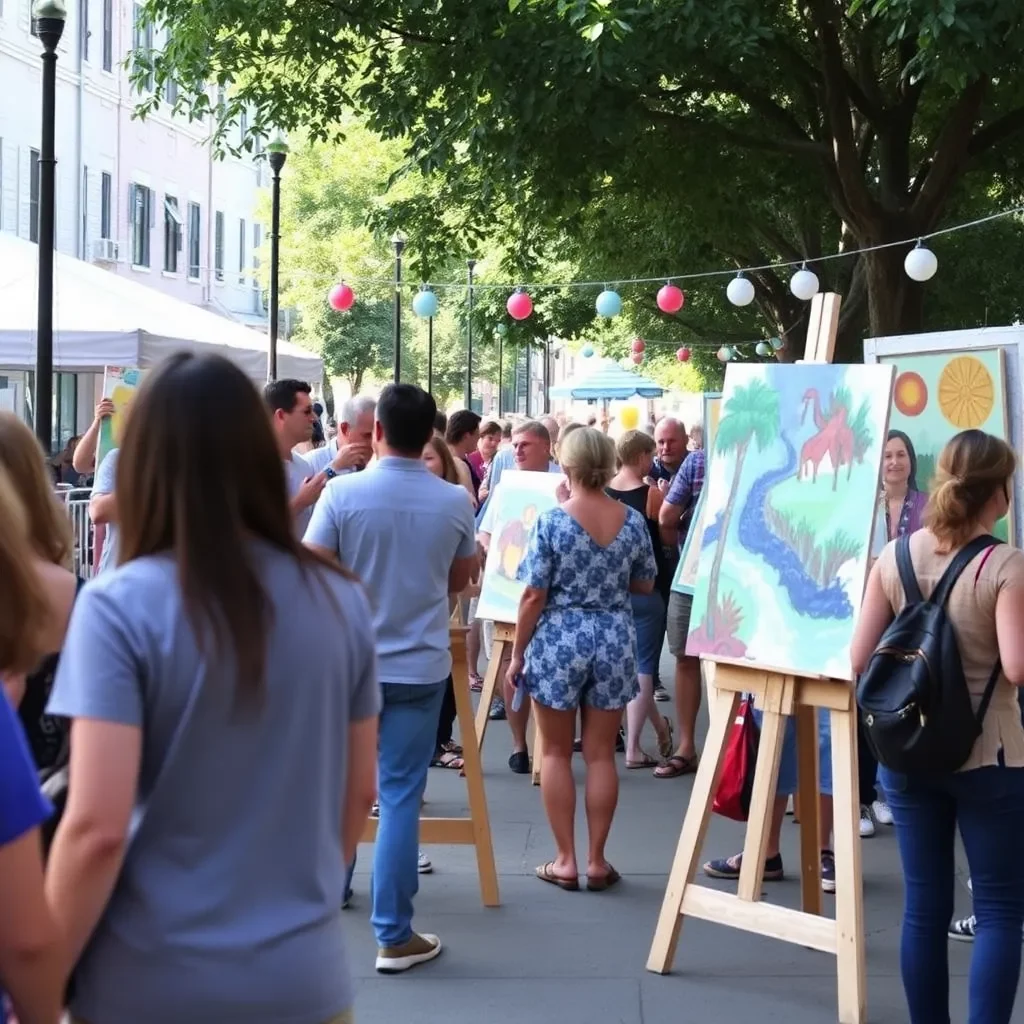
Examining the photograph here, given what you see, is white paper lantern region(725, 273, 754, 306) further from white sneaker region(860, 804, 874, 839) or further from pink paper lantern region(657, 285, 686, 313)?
white sneaker region(860, 804, 874, 839)

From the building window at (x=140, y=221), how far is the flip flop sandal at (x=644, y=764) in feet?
87.7

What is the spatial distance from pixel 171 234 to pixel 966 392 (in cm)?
3195

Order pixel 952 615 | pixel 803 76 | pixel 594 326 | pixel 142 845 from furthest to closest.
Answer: pixel 594 326 → pixel 803 76 → pixel 952 615 → pixel 142 845

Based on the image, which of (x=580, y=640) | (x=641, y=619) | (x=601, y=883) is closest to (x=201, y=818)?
(x=580, y=640)

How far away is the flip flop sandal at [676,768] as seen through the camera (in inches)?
347

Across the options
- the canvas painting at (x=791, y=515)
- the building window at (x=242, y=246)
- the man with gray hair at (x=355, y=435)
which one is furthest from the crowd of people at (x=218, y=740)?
the building window at (x=242, y=246)

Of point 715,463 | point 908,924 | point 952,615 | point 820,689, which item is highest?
point 715,463

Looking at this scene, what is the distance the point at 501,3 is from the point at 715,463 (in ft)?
26.6

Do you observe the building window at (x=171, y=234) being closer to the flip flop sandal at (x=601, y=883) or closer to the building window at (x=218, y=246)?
the building window at (x=218, y=246)

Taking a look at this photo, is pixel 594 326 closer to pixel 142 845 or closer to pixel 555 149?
pixel 555 149

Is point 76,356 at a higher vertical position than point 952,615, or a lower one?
higher

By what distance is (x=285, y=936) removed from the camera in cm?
237

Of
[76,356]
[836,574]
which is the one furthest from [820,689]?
[76,356]

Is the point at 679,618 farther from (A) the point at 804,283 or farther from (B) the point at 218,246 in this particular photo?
(B) the point at 218,246
